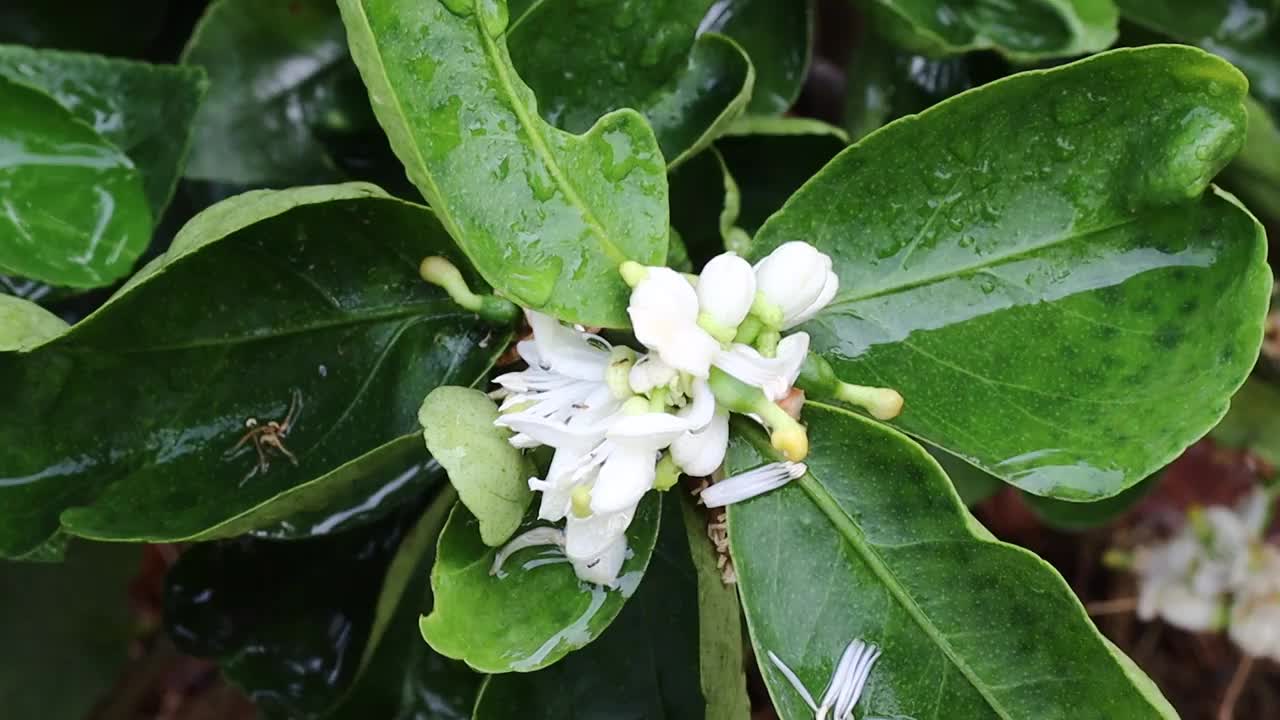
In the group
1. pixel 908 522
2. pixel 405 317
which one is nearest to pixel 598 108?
pixel 405 317

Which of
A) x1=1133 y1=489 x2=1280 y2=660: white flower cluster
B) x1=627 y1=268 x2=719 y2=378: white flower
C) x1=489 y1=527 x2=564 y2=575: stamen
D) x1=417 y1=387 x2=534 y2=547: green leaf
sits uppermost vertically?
x1=627 y1=268 x2=719 y2=378: white flower

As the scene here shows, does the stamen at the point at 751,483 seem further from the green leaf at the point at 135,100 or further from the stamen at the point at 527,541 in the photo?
the green leaf at the point at 135,100

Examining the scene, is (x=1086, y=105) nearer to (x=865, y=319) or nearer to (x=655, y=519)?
(x=865, y=319)

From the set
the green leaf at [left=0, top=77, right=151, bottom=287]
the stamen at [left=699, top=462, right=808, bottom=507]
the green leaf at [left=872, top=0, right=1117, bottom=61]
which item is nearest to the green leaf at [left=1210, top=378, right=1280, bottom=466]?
the green leaf at [left=872, top=0, right=1117, bottom=61]

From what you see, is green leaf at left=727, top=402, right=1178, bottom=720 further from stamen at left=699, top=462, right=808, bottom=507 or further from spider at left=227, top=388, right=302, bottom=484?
spider at left=227, top=388, right=302, bottom=484

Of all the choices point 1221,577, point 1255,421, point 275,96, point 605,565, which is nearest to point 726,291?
point 605,565
